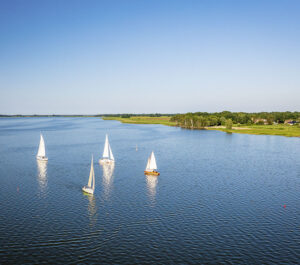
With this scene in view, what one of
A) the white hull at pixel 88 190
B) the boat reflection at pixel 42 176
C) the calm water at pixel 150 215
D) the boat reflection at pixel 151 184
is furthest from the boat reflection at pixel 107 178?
the boat reflection at pixel 42 176

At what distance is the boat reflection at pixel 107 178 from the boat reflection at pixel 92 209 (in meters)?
3.21

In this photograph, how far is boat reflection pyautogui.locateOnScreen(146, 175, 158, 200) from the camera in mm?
58812

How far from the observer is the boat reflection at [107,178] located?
6130 cm

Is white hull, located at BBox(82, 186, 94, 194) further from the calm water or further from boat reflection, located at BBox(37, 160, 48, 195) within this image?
boat reflection, located at BBox(37, 160, 48, 195)

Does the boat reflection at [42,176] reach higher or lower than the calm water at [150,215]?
higher

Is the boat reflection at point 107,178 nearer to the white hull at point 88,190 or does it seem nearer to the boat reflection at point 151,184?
the white hull at point 88,190

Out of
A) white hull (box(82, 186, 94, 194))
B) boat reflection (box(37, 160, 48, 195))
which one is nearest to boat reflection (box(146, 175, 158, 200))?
white hull (box(82, 186, 94, 194))

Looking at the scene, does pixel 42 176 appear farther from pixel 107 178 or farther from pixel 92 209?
pixel 92 209

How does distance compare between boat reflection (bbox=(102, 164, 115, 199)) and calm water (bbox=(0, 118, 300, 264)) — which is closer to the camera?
calm water (bbox=(0, 118, 300, 264))

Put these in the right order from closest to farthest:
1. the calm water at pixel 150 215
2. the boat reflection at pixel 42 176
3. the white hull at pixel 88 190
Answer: the calm water at pixel 150 215 → the white hull at pixel 88 190 → the boat reflection at pixel 42 176

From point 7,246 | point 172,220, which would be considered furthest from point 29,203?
point 172,220

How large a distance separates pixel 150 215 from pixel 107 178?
27.4m

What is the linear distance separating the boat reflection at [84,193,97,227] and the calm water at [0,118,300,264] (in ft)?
0.59

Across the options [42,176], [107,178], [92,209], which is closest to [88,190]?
[92,209]
